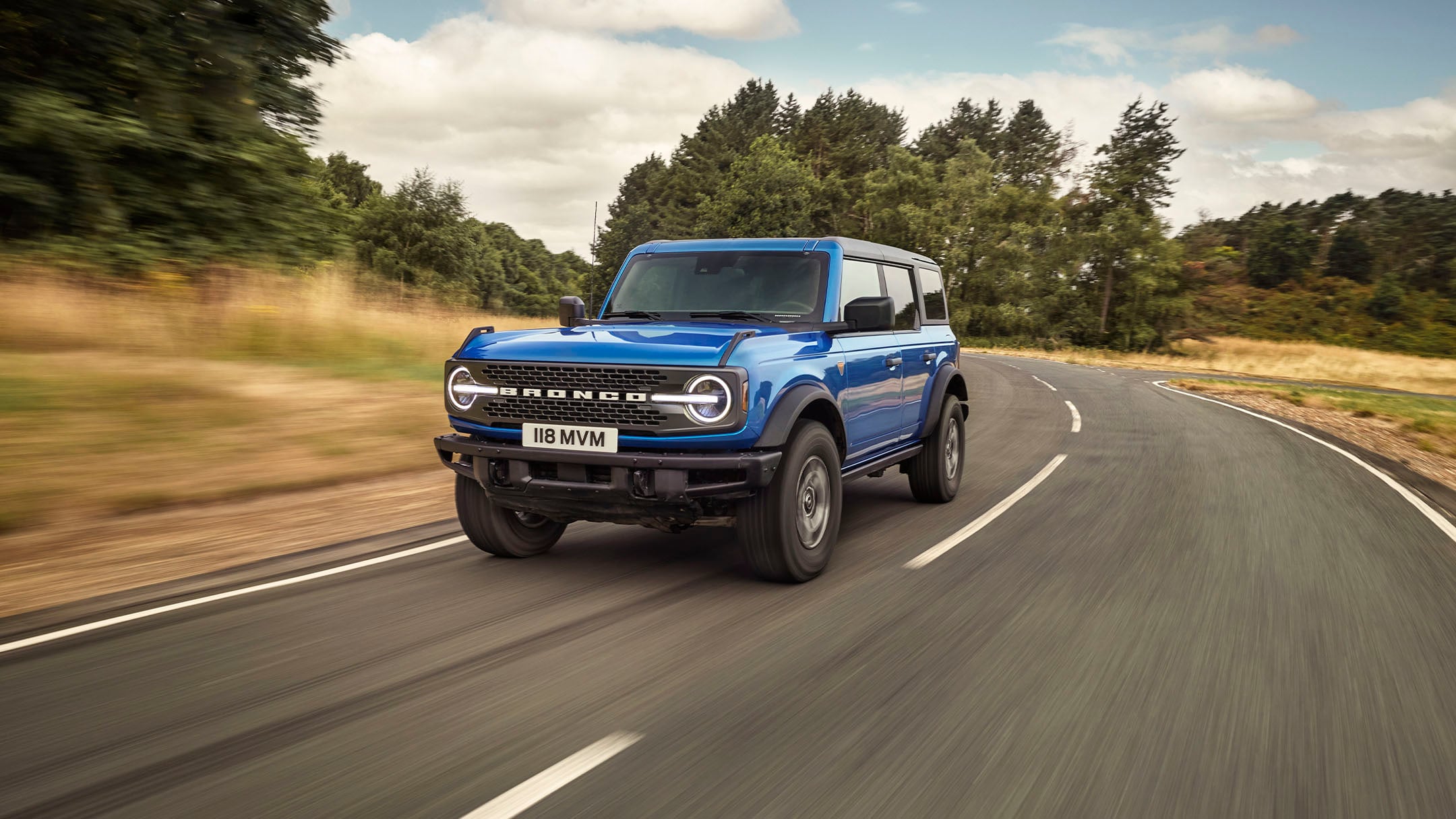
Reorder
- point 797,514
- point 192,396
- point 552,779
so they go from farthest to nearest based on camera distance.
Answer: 1. point 192,396
2. point 797,514
3. point 552,779

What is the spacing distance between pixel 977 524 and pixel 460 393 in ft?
12.4

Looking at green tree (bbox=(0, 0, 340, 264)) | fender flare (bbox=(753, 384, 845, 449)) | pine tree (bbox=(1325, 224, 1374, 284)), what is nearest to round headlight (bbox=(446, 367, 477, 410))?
fender flare (bbox=(753, 384, 845, 449))

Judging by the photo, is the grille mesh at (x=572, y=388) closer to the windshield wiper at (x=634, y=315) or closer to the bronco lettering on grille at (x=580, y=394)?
the bronco lettering on grille at (x=580, y=394)

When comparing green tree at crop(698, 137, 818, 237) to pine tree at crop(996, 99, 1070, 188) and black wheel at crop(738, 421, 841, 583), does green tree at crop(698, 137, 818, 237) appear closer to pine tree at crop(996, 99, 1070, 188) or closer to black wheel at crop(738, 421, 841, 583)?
pine tree at crop(996, 99, 1070, 188)

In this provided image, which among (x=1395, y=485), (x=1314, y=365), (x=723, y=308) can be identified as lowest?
(x=1314, y=365)

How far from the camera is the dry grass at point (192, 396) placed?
22.3 ft

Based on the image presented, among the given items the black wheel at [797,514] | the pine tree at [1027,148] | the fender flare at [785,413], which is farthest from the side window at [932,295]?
the pine tree at [1027,148]

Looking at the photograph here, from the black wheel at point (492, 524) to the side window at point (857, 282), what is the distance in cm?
237

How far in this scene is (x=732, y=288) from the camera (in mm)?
6078

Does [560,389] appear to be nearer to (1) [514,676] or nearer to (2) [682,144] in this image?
(1) [514,676]

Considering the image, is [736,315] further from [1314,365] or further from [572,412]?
[1314,365]

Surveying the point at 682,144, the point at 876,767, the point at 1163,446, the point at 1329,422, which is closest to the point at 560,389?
the point at 876,767

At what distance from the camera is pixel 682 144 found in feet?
304

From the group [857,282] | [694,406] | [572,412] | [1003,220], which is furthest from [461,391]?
[1003,220]
